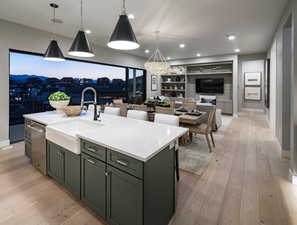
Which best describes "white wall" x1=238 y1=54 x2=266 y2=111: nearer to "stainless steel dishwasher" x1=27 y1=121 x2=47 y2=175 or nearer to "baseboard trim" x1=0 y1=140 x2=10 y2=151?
"stainless steel dishwasher" x1=27 y1=121 x2=47 y2=175

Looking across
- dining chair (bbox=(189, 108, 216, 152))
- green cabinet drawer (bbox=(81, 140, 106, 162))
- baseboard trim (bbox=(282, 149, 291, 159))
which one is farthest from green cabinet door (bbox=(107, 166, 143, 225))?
baseboard trim (bbox=(282, 149, 291, 159))

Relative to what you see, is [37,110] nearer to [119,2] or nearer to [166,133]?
[119,2]

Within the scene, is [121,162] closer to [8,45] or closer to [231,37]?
[8,45]

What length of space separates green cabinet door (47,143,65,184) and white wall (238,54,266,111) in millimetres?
8921

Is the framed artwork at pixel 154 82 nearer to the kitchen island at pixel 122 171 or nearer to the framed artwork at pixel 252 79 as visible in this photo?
the framed artwork at pixel 252 79

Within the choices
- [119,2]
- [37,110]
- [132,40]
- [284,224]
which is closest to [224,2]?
[119,2]

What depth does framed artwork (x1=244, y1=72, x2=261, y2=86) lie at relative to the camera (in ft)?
27.0

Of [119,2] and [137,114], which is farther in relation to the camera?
[137,114]

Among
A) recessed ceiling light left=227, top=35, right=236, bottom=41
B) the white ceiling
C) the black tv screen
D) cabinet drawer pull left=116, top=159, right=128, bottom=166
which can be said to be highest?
recessed ceiling light left=227, top=35, right=236, bottom=41

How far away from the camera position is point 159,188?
1.50 meters

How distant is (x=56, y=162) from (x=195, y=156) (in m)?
2.54

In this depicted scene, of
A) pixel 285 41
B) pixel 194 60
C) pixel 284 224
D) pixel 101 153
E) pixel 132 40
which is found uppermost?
pixel 194 60

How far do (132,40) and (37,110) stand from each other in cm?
434

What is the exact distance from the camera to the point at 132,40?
6.17 ft
